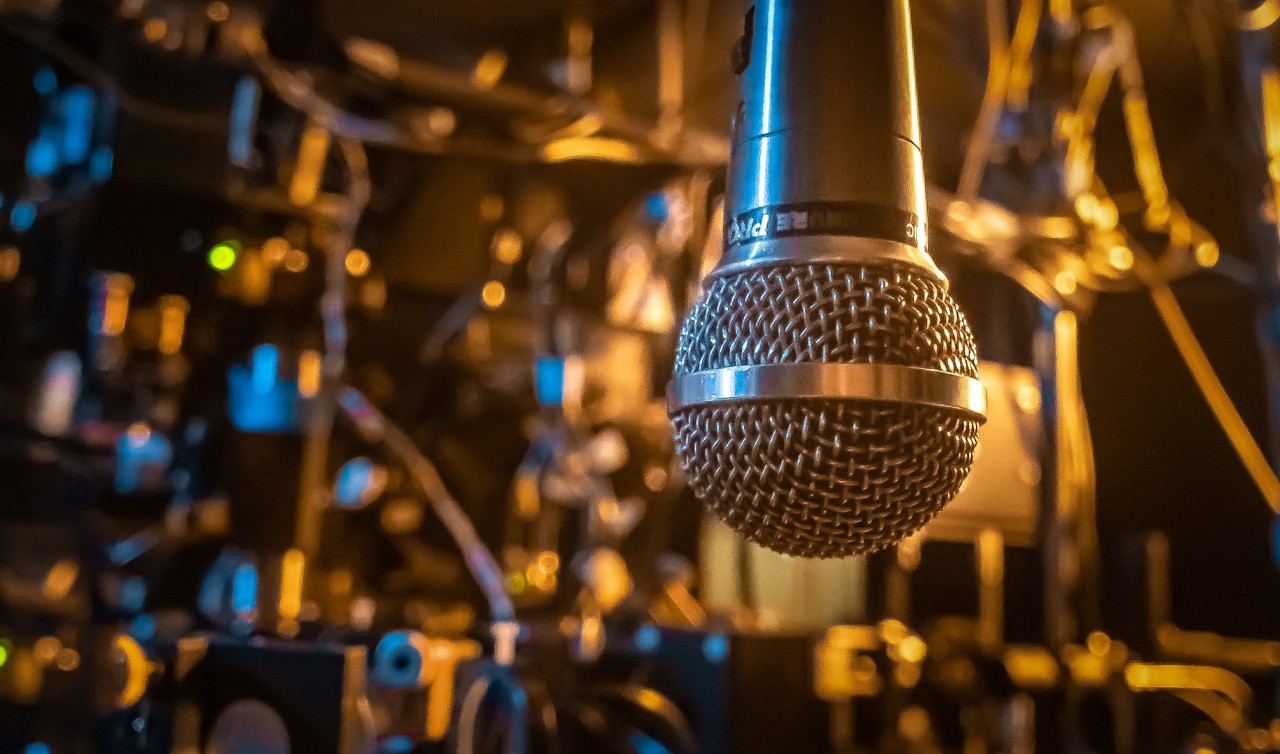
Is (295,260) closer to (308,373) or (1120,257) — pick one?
(308,373)

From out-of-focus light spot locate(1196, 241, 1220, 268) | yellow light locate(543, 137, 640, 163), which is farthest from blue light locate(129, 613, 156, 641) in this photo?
out-of-focus light spot locate(1196, 241, 1220, 268)

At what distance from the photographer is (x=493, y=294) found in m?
1.06

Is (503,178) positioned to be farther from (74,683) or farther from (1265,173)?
(1265,173)

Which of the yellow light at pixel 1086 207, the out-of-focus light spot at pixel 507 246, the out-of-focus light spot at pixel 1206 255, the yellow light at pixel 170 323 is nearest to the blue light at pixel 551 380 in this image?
Result: the out-of-focus light spot at pixel 507 246

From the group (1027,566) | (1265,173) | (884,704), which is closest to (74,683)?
(884,704)

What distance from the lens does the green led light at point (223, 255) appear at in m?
0.85

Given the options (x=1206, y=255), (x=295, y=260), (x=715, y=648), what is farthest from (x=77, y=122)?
(x=1206, y=255)

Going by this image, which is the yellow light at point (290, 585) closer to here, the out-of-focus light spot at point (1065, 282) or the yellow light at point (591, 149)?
the yellow light at point (591, 149)

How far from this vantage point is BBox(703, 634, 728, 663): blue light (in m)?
0.69

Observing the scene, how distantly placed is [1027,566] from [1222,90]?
79 centimetres

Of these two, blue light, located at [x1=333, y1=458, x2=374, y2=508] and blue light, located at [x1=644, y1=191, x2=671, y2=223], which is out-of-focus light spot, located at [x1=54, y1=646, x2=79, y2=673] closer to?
blue light, located at [x1=333, y1=458, x2=374, y2=508]

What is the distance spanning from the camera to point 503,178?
3.61ft

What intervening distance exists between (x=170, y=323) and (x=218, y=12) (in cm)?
28

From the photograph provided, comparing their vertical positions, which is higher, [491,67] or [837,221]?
[491,67]
